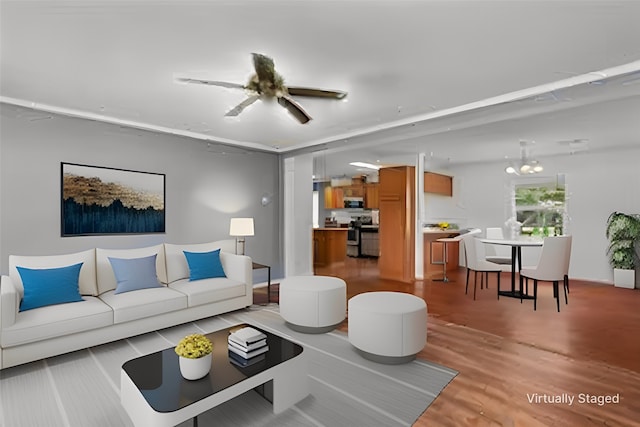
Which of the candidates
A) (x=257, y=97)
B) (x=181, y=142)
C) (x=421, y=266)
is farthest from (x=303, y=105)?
(x=421, y=266)

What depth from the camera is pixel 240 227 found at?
15.9 ft

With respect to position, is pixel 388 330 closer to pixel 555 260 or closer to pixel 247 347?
pixel 247 347

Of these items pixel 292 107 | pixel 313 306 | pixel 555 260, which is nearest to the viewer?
pixel 292 107

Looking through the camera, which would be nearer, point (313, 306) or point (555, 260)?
point (313, 306)

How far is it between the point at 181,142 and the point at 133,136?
64 cm

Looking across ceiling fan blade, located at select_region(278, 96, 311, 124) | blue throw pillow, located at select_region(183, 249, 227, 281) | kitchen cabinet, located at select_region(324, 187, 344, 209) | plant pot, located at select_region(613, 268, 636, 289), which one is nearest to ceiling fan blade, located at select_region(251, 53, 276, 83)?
ceiling fan blade, located at select_region(278, 96, 311, 124)

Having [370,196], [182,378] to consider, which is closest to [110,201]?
[182,378]

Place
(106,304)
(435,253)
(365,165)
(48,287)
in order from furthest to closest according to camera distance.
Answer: (365,165) < (435,253) < (106,304) < (48,287)

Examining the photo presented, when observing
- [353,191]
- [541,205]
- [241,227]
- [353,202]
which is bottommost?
[241,227]

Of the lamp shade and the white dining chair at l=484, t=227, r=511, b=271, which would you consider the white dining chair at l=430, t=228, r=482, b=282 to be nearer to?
the white dining chair at l=484, t=227, r=511, b=271

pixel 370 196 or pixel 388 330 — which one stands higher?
pixel 370 196

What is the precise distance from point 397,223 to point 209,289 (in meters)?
3.66

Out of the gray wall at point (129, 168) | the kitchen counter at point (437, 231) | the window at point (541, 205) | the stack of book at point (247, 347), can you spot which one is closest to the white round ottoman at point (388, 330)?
the stack of book at point (247, 347)

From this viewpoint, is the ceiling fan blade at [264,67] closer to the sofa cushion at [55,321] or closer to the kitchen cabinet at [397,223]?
the sofa cushion at [55,321]
